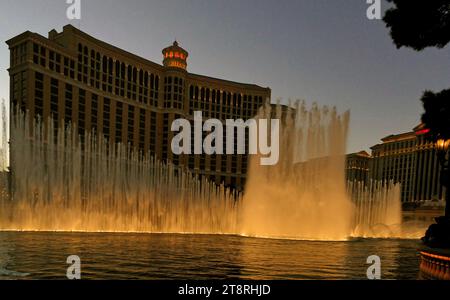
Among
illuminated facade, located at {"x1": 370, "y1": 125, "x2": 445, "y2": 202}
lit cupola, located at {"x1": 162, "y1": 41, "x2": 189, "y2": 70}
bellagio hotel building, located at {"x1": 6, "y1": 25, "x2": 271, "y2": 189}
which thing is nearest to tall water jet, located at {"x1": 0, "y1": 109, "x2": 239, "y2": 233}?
bellagio hotel building, located at {"x1": 6, "y1": 25, "x2": 271, "y2": 189}

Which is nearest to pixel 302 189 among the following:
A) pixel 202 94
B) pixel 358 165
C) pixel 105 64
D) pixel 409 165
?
pixel 105 64

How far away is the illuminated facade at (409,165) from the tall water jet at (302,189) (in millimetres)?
67997

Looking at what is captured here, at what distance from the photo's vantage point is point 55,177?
27.8 m

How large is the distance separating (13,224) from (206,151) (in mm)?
56631

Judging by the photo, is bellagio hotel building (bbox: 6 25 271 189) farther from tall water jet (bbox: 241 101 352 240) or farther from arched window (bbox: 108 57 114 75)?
tall water jet (bbox: 241 101 352 240)

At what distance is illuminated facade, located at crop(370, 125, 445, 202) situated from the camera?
85.6 meters

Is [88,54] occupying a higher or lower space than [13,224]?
higher

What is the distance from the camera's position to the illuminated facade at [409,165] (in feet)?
281

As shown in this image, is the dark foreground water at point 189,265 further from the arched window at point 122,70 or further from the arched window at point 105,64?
the arched window at point 122,70

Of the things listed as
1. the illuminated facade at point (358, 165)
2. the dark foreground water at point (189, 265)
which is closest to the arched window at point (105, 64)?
the dark foreground water at point (189, 265)

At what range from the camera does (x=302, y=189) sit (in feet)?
71.8

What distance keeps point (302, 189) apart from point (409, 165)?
86.3 metres
